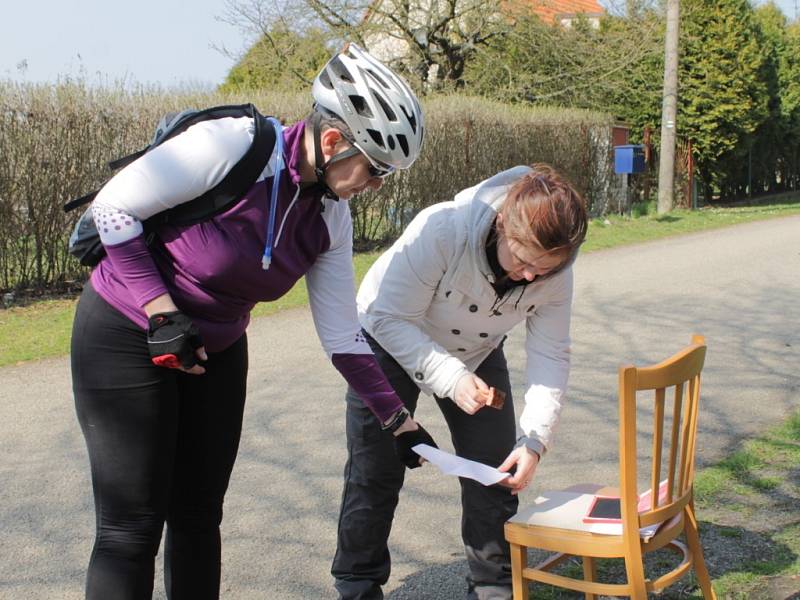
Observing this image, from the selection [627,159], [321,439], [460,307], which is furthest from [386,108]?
[627,159]

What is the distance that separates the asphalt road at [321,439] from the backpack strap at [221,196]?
67.2 inches

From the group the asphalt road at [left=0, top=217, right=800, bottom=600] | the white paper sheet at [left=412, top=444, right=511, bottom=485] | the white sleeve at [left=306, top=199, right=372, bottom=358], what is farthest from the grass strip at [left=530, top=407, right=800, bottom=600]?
the white sleeve at [left=306, top=199, right=372, bottom=358]

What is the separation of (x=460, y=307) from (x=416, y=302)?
5.9 inches

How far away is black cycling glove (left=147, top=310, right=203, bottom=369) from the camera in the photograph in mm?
2223

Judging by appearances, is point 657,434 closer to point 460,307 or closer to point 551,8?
point 460,307

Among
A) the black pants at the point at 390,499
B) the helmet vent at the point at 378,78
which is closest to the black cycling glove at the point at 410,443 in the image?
the black pants at the point at 390,499

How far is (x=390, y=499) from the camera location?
321cm

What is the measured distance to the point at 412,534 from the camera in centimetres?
404

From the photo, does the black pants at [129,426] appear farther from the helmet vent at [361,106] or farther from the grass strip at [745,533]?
the grass strip at [745,533]

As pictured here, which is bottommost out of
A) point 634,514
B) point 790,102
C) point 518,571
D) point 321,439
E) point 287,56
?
point 321,439

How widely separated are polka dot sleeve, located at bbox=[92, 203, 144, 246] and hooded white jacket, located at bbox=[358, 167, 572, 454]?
1.01 meters

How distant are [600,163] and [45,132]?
11660 mm

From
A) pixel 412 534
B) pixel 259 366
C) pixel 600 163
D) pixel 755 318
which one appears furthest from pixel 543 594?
pixel 600 163

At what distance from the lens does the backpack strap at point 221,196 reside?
91.7 inches
